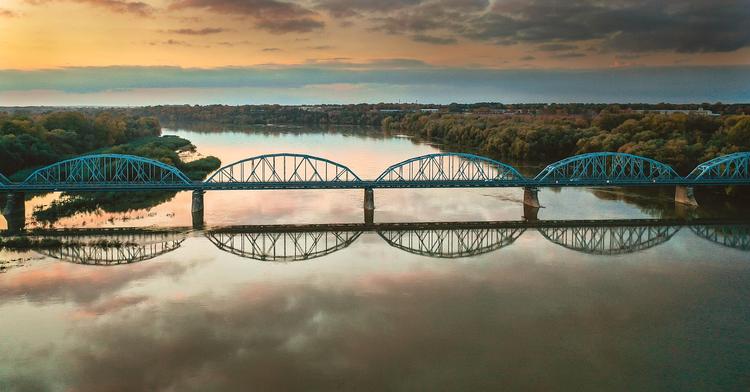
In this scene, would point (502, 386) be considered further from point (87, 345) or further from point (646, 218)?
point (646, 218)

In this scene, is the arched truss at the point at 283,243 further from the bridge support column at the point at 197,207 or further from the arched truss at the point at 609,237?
the arched truss at the point at 609,237

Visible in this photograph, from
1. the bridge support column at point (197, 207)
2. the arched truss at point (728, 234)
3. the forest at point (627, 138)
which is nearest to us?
the arched truss at point (728, 234)

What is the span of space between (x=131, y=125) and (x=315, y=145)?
24.4 metres

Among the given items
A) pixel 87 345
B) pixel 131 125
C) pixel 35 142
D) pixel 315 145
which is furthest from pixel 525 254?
pixel 131 125

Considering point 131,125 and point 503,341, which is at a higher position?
point 131,125

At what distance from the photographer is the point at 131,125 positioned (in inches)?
3423

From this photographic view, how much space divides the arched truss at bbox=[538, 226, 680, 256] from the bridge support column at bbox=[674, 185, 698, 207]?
7159mm

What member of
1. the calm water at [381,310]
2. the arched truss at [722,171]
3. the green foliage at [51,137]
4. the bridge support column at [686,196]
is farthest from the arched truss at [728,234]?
the green foliage at [51,137]

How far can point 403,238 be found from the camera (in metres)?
31.0

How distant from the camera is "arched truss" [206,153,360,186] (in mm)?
36688

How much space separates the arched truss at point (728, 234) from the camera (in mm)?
30141

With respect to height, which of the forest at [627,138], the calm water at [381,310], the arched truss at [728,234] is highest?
the forest at [627,138]

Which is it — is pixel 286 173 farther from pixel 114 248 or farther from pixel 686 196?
pixel 686 196

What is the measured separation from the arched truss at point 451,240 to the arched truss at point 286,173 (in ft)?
19.2
